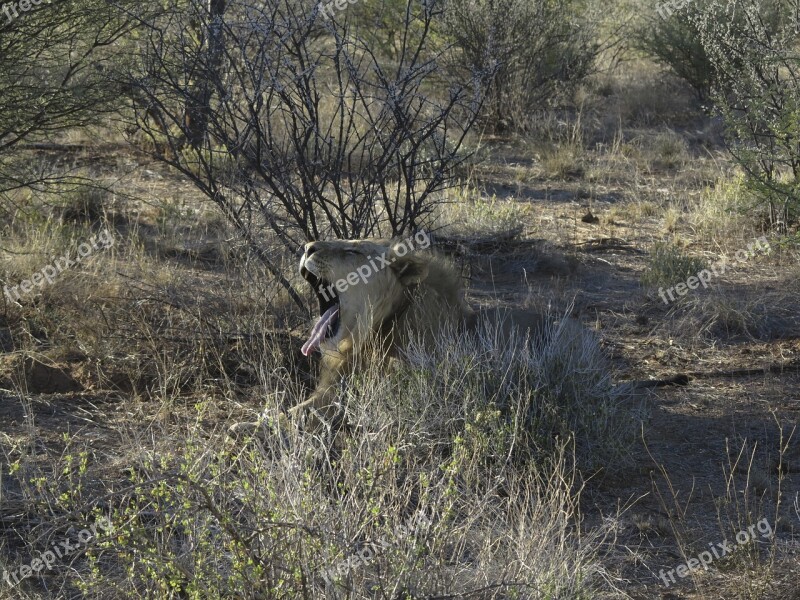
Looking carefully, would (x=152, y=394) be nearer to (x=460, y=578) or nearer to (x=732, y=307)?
(x=460, y=578)

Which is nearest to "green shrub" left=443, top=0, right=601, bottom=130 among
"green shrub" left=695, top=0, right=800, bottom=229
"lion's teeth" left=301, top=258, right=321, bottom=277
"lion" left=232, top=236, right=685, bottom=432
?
"green shrub" left=695, top=0, right=800, bottom=229

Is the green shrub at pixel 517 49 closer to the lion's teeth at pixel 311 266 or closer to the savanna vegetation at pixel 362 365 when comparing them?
the savanna vegetation at pixel 362 365

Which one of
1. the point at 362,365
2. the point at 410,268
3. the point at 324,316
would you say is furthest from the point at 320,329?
the point at 410,268

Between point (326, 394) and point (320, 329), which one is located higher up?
point (320, 329)

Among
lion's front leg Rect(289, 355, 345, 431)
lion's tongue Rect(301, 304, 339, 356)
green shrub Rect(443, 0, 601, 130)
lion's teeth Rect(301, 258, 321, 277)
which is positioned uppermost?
green shrub Rect(443, 0, 601, 130)

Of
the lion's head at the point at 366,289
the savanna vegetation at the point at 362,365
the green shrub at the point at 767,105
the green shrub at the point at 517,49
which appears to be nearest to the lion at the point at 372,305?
the lion's head at the point at 366,289

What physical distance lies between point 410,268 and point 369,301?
0.30 metres

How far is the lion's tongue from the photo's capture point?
215 inches

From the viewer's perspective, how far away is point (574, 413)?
5.30 metres

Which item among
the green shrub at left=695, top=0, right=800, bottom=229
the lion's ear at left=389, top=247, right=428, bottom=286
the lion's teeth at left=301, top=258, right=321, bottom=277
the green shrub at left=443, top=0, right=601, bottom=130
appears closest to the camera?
the lion's teeth at left=301, top=258, right=321, bottom=277

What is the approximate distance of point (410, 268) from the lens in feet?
18.2

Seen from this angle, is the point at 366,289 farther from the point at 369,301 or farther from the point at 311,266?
the point at 311,266

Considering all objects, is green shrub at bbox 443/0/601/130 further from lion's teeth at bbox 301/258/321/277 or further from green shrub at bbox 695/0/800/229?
lion's teeth at bbox 301/258/321/277

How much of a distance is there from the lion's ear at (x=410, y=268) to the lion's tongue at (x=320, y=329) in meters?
0.37
